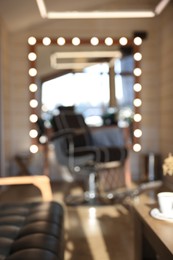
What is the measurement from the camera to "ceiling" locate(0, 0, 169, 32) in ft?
13.4

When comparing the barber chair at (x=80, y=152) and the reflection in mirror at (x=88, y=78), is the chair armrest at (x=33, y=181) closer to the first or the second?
the barber chair at (x=80, y=152)

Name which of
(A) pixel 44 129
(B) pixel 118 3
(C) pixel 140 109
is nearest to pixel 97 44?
(B) pixel 118 3

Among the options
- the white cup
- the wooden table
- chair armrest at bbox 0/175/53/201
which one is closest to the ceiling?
chair armrest at bbox 0/175/53/201

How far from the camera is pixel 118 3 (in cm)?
515

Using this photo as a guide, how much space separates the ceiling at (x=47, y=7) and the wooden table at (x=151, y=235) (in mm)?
2926

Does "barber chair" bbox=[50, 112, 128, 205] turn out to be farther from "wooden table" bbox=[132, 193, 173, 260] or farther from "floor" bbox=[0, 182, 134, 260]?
"wooden table" bbox=[132, 193, 173, 260]

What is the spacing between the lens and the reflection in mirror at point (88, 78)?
16.4 feet

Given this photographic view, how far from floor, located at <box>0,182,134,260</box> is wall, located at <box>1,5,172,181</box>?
130 centimetres

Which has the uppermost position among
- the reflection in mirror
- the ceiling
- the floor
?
the ceiling

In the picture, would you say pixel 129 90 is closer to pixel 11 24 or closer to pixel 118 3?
pixel 118 3

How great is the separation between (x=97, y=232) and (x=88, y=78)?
276 centimetres

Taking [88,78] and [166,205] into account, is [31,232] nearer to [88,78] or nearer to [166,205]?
[166,205]

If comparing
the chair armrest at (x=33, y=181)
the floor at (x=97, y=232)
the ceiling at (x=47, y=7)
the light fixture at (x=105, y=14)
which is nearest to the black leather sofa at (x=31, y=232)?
the chair armrest at (x=33, y=181)

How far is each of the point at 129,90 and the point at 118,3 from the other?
1265 millimetres
